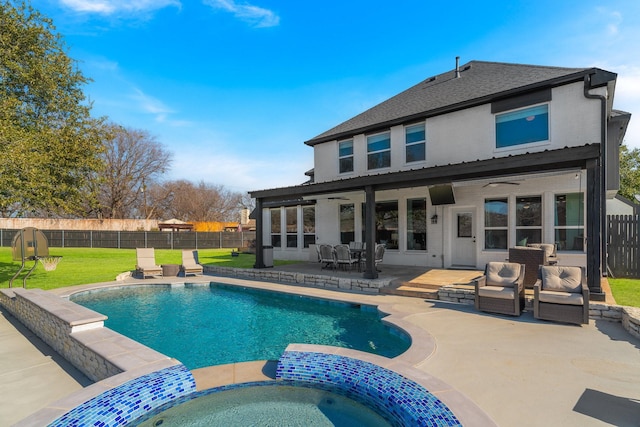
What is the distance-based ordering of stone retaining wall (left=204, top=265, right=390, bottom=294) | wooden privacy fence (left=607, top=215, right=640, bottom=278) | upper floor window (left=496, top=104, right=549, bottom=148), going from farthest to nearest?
upper floor window (left=496, top=104, right=549, bottom=148), wooden privacy fence (left=607, top=215, right=640, bottom=278), stone retaining wall (left=204, top=265, right=390, bottom=294)

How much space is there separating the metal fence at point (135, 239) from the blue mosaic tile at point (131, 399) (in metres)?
27.8

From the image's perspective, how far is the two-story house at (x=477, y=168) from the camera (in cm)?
930

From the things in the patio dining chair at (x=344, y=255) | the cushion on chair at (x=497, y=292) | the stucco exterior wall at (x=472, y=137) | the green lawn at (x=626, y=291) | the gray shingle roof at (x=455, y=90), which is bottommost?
the green lawn at (x=626, y=291)

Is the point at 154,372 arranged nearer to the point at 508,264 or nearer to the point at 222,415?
the point at 222,415

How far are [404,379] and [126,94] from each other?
2081 cm

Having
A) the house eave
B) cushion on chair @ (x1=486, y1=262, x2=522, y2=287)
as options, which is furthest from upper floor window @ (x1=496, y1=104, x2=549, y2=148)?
cushion on chair @ (x1=486, y1=262, x2=522, y2=287)

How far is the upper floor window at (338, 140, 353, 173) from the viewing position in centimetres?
1545

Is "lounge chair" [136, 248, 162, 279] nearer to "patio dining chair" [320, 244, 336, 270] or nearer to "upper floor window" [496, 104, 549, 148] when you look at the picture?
"patio dining chair" [320, 244, 336, 270]

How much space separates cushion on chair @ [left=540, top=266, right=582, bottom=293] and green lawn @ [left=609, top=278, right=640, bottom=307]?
1407 millimetres

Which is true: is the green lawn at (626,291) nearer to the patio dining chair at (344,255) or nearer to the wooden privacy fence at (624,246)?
A: the wooden privacy fence at (624,246)

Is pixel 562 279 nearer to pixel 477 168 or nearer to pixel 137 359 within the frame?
pixel 477 168

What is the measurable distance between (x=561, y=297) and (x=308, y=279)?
743cm

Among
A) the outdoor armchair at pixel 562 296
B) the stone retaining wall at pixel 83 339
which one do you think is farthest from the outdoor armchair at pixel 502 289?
the stone retaining wall at pixel 83 339

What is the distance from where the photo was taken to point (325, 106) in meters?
19.9
